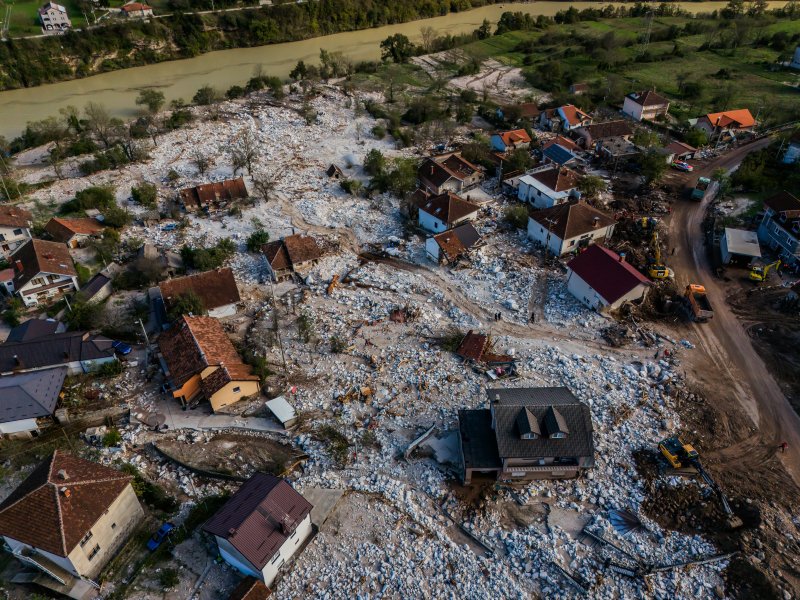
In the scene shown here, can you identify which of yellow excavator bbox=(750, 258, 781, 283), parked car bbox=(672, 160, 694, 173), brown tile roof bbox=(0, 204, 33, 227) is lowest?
yellow excavator bbox=(750, 258, 781, 283)

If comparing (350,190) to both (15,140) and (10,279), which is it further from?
(15,140)

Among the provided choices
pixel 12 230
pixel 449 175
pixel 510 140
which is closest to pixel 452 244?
pixel 449 175

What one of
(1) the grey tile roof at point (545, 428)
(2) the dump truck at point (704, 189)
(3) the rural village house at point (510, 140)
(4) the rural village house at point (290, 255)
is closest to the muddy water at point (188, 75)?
(3) the rural village house at point (510, 140)

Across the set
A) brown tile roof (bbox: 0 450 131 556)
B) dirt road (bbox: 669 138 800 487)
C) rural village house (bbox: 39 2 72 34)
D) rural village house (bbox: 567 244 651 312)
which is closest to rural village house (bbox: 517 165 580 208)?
dirt road (bbox: 669 138 800 487)

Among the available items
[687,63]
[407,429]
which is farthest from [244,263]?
[687,63]

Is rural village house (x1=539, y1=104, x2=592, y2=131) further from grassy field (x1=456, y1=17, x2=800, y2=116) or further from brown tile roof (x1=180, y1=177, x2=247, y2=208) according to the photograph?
brown tile roof (x1=180, y1=177, x2=247, y2=208)
